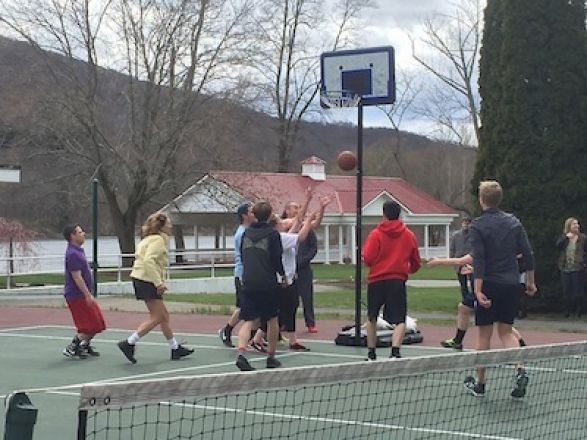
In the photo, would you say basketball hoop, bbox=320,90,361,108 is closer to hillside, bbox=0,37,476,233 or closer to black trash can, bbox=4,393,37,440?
black trash can, bbox=4,393,37,440

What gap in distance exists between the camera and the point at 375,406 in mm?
8016

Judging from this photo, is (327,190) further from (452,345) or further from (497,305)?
(497,305)

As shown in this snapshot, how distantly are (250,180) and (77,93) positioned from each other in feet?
29.4

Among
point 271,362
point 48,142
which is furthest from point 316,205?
point 271,362

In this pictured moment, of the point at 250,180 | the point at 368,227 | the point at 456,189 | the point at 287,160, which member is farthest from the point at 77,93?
the point at 456,189

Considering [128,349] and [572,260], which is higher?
[572,260]

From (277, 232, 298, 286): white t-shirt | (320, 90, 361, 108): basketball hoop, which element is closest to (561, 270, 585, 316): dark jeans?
(320, 90, 361, 108): basketball hoop

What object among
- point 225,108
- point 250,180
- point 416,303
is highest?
point 225,108

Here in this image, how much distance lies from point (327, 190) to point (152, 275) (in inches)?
1838

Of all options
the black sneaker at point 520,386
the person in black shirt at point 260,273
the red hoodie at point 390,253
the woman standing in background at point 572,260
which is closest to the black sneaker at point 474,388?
the black sneaker at point 520,386

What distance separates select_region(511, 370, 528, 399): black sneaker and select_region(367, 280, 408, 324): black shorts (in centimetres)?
216

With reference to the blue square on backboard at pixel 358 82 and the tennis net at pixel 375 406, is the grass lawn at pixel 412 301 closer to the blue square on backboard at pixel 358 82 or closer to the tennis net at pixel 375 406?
the blue square on backboard at pixel 358 82

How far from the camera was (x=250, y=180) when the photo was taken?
144 feet

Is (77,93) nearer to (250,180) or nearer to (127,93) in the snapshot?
(127,93)
